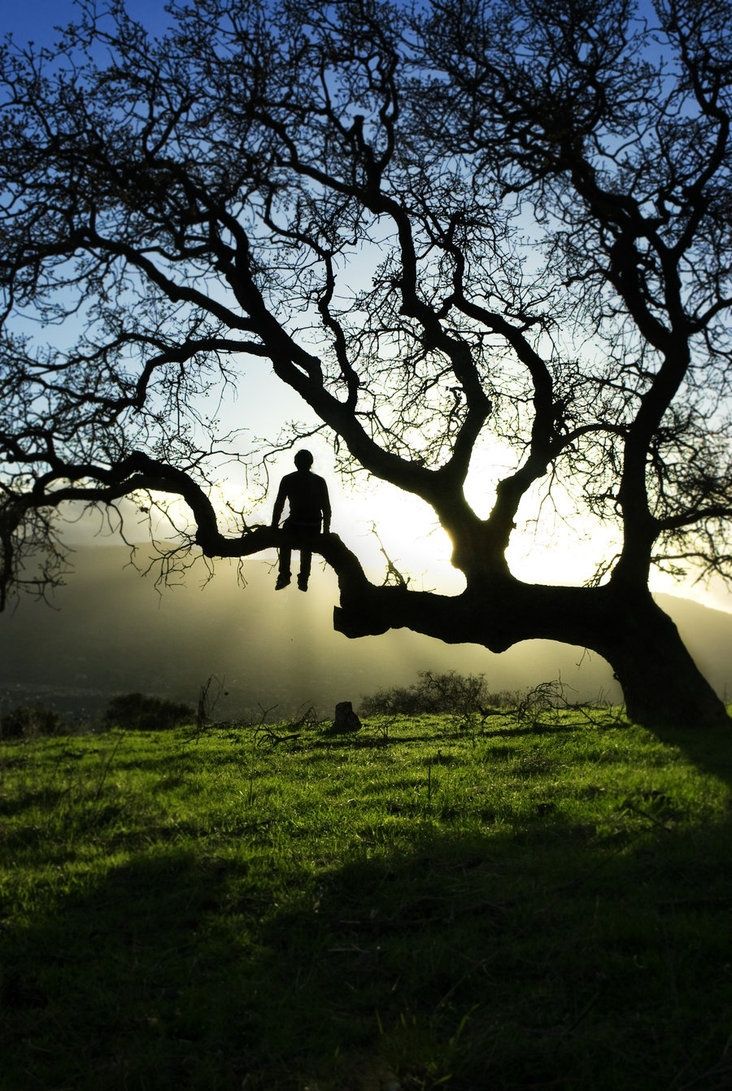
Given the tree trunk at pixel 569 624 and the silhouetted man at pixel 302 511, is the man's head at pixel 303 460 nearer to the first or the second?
the silhouetted man at pixel 302 511

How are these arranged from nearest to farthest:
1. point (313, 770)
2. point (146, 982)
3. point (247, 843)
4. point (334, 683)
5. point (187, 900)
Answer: point (146, 982)
point (187, 900)
point (247, 843)
point (313, 770)
point (334, 683)

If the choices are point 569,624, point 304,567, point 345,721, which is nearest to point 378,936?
point 304,567

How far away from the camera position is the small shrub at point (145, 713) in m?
24.8

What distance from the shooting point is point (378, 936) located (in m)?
5.82

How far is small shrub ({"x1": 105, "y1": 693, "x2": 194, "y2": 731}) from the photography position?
24.8 metres

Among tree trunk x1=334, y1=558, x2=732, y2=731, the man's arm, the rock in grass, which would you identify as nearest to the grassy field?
tree trunk x1=334, y1=558, x2=732, y2=731

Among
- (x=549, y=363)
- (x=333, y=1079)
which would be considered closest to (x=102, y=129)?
(x=549, y=363)

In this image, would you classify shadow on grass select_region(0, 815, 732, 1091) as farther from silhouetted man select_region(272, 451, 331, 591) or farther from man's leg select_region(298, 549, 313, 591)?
silhouetted man select_region(272, 451, 331, 591)

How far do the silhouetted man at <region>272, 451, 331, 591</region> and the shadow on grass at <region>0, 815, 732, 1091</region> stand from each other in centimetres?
749

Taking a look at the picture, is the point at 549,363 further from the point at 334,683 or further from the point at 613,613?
the point at 334,683

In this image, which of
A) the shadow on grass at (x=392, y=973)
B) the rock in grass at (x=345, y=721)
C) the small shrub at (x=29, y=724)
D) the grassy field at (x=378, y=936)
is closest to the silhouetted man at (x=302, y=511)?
the rock in grass at (x=345, y=721)

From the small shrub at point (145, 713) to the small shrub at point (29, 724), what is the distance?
64.3 inches

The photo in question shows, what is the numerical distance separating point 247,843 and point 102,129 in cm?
1208

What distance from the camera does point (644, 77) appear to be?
565 inches
